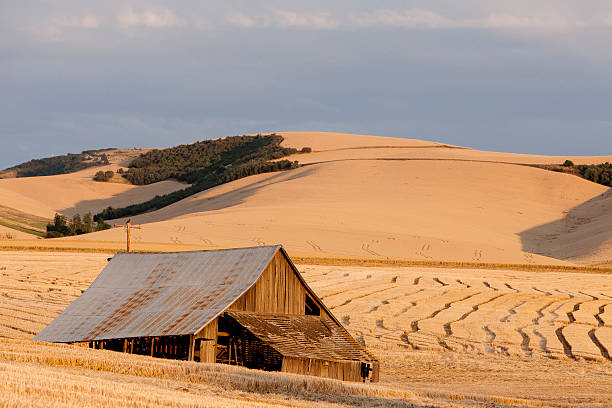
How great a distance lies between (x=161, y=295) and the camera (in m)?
26.7

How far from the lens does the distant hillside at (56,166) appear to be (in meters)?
184

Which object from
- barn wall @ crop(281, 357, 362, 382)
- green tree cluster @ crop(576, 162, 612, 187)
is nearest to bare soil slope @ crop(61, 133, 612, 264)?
green tree cluster @ crop(576, 162, 612, 187)

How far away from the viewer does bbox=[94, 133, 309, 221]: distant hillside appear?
381 feet

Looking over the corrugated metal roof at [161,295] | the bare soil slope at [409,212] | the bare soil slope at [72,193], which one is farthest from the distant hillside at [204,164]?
the corrugated metal roof at [161,295]

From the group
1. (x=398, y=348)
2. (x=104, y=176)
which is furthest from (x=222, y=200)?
(x=398, y=348)

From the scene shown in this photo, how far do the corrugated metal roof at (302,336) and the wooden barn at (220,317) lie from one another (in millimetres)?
→ 32

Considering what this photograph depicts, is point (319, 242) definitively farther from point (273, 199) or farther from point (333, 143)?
point (333, 143)

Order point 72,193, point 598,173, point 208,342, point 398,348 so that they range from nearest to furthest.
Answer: point 208,342
point 398,348
point 598,173
point 72,193

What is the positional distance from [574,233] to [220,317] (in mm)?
57361

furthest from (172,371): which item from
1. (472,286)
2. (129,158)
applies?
(129,158)

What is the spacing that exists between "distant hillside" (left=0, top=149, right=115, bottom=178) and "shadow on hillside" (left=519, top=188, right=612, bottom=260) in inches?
4689

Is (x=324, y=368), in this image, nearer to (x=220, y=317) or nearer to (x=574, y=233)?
(x=220, y=317)

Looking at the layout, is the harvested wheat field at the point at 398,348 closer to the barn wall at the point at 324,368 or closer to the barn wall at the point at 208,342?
the barn wall at the point at 324,368

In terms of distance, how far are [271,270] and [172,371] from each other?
9806 millimetres
